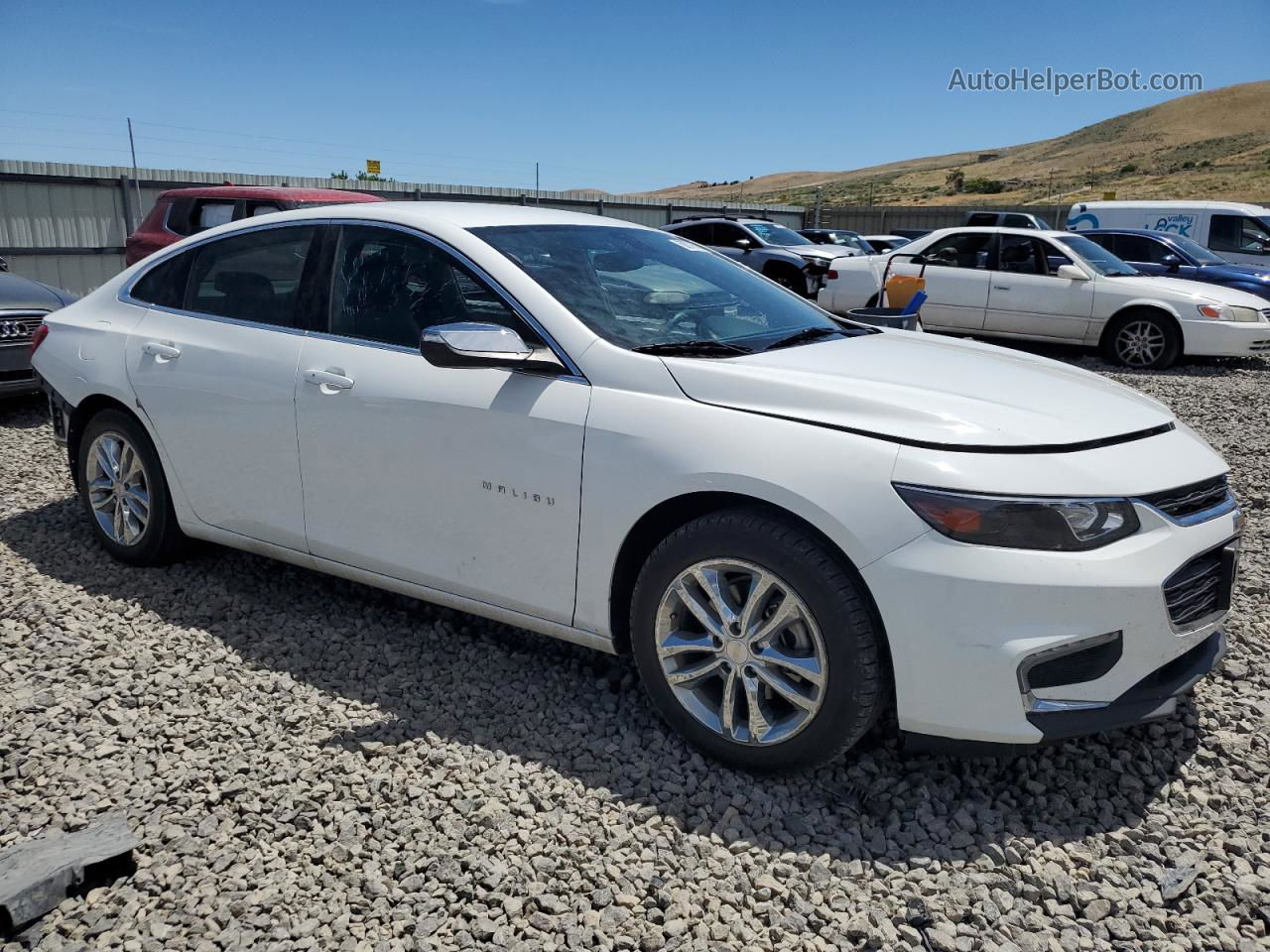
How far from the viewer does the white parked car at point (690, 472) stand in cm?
260

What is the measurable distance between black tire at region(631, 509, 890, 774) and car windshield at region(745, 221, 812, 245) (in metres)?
15.1

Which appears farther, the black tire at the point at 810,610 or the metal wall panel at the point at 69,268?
the metal wall panel at the point at 69,268

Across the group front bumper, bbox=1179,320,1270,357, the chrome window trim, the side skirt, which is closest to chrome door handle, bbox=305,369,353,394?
the chrome window trim

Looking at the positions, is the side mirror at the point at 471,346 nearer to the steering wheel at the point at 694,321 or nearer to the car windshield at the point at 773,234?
the steering wheel at the point at 694,321

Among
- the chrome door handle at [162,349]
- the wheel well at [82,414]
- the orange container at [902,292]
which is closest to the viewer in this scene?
the chrome door handle at [162,349]

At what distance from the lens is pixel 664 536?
3041 mm

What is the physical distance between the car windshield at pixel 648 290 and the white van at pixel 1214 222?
15343 mm

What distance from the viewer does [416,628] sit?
159 inches

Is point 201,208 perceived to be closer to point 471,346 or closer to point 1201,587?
point 471,346

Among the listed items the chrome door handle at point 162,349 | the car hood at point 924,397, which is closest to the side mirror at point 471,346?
the car hood at point 924,397

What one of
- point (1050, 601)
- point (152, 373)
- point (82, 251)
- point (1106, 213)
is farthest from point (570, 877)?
point (1106, 213)

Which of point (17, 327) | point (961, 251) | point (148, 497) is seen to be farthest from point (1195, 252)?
point (148, 497)

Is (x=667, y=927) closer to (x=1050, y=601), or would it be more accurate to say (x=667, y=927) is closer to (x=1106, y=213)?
(x=1050, y=601)

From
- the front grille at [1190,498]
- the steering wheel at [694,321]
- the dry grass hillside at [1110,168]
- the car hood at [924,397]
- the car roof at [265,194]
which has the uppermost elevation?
the dry grass hillside at [1110,168]
